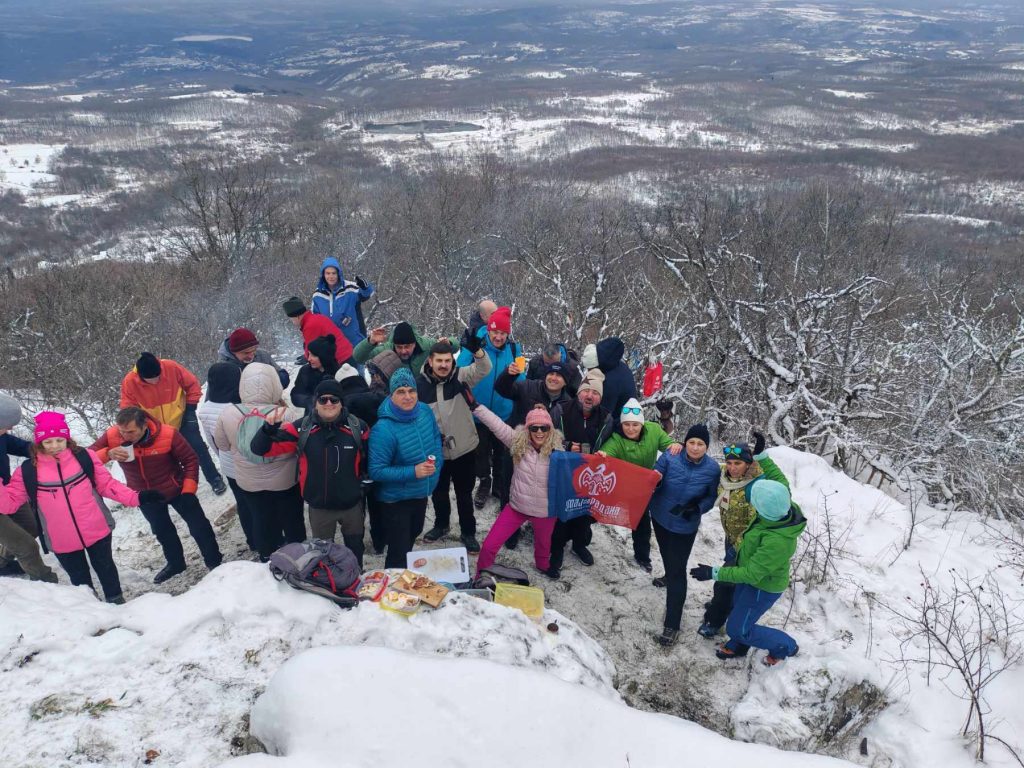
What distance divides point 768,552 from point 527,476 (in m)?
1.91

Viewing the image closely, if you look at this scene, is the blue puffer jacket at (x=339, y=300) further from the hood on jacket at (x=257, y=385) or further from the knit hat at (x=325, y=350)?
the hood on jacket at (x=257, y=385)

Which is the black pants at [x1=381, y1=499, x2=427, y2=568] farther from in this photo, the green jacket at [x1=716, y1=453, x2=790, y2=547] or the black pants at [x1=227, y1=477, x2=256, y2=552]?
the green jacket at [x1=716, y1=453, x2=790, y2=547]

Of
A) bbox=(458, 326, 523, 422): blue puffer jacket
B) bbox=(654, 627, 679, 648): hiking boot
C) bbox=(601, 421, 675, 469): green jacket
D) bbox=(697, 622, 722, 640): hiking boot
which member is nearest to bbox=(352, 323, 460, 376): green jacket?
bbox=(458, 326, 523, 422): blue puffer jacket

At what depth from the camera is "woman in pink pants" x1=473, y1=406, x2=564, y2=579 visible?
493 centimetres

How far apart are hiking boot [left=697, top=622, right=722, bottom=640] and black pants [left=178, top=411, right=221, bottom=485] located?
4.94m

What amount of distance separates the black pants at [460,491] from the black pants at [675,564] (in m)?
1.70

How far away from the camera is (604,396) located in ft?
18.6

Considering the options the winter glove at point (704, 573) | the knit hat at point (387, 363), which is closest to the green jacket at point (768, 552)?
the winter glove at point (704, 573)

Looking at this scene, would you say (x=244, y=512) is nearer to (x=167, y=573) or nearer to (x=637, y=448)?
(x=167, y=573)

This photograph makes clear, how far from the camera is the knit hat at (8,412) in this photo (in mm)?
4793

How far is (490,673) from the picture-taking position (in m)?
3.33

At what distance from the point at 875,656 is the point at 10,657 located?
5867 millimetres

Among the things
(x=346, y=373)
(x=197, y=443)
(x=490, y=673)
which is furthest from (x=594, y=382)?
(x=197, y=443)

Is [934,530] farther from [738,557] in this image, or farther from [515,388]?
[515,388]
